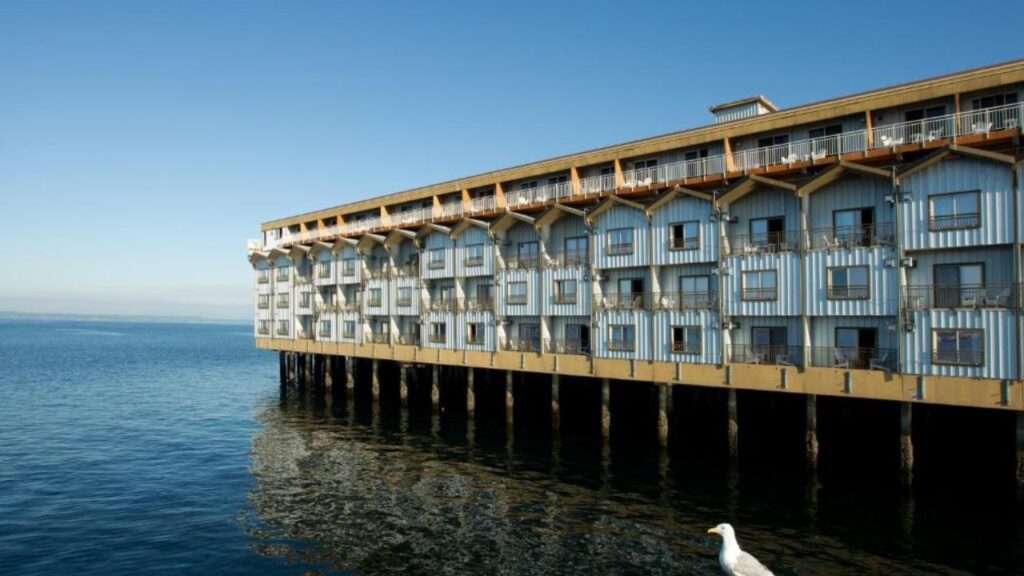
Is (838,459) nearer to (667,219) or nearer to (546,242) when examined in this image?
(667,219)

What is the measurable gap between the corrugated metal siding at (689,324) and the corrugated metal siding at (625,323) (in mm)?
608

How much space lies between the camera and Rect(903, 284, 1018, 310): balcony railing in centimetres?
2773

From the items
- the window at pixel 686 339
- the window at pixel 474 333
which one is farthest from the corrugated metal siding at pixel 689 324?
the window at pixel 474 333

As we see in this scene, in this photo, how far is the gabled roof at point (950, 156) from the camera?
27422 mm

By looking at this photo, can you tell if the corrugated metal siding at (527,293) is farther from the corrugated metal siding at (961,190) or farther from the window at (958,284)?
the window at (958,284)

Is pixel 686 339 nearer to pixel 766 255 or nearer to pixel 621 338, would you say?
pixel 621 338

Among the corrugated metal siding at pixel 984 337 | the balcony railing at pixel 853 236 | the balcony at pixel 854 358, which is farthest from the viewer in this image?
the balcony railing at pixel 853 236

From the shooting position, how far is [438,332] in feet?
174

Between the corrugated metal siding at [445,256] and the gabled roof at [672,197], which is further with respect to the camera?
the corrugated metal siding at [445,256]

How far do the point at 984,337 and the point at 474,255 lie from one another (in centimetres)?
3248

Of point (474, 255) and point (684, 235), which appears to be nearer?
point (684, 235)

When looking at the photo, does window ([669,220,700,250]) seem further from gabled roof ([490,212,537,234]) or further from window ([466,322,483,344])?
window ([466,322,483,344])

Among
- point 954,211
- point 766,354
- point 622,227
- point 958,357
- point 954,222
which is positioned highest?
point 622,227

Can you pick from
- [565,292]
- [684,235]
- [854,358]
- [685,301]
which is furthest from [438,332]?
[854,358]
